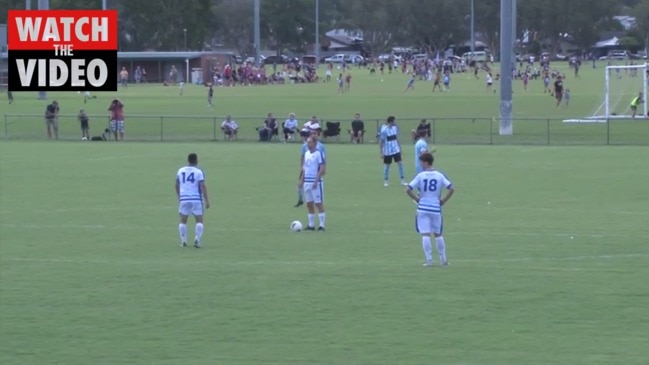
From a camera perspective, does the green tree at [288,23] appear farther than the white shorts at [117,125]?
Yes

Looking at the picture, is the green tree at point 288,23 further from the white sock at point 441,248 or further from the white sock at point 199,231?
the white sock at point 441,248

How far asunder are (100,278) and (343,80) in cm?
7945

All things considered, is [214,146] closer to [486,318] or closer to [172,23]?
[486,318]

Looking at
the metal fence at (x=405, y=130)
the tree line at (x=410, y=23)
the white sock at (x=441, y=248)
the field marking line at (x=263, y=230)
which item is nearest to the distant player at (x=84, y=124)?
the metal fence at (x=405, y=130)

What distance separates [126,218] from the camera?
29.2 metres

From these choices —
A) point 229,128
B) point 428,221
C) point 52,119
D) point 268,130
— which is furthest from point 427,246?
point 52,119

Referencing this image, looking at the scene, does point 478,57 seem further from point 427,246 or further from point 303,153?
point 427,246

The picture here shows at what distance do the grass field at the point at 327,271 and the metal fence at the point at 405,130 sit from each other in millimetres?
12316

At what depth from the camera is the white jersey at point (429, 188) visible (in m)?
20.0

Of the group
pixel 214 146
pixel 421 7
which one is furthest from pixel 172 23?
pixel 214 146

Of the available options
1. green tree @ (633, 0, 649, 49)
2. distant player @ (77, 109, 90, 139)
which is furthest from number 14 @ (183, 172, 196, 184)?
green tree @ (633, 0, 649, 49)

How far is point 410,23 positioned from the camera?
161000 millimetres

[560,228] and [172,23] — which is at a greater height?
[172,23]

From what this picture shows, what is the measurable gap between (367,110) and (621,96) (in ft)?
54.6
